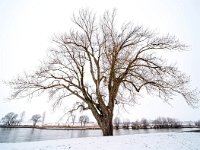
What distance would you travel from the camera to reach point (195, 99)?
11.2 m

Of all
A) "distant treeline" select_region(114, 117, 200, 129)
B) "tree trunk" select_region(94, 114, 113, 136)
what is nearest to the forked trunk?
"tree trunk" select_region(94, 114, 113, 136)

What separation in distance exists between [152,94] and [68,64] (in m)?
7.94

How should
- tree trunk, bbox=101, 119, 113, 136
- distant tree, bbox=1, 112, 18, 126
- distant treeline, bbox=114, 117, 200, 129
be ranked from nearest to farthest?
tree trunk, bbox=101, 119, 113, 136
distant treeline, bbox=114, 117, 200, 129
distant tree, bbox=1, 112, 18, 126

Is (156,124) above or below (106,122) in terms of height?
above

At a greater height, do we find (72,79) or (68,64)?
(68,64)

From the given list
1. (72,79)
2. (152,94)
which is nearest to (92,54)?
(72,79)

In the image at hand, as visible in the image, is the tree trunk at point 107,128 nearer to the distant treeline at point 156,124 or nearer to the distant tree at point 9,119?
the distant treeline at point 156,124

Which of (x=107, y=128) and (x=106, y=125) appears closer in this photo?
(x=107, y=128)

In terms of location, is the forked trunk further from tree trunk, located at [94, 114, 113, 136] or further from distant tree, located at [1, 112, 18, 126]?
distant tree, located at [1, 112, 18, 126]

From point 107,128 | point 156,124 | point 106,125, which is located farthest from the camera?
point 156,124

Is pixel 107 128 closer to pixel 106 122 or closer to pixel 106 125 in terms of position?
pixel 106 125

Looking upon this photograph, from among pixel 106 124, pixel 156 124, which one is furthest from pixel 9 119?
pixel 106 124

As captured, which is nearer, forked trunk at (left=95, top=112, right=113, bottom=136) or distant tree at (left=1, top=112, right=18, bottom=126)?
forked trunk at (left=95, top=112, right=113, bottom=136)

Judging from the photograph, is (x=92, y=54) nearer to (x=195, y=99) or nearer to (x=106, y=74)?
(x=106, y=74)
